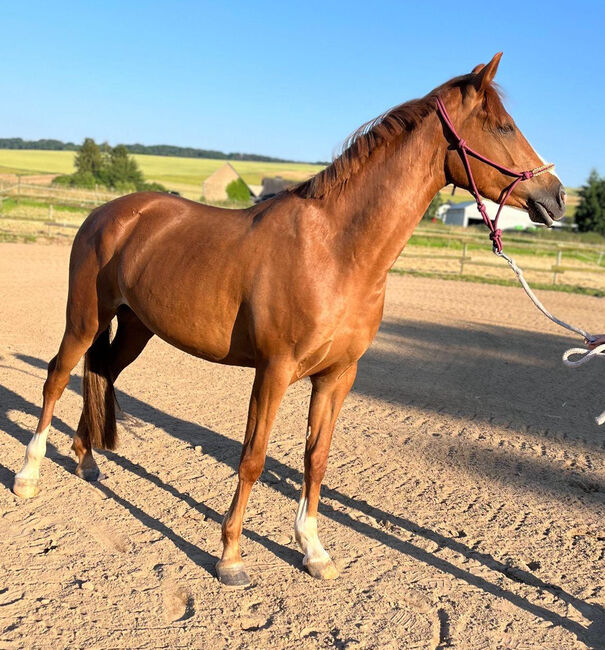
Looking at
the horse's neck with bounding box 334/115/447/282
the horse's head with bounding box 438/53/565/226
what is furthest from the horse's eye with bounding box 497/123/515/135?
the horse's neck with bounding box 334/115/447/282

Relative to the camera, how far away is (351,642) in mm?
2699

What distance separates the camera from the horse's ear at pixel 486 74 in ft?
9.27

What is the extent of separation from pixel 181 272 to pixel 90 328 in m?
0.96

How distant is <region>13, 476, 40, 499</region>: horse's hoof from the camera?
394cm

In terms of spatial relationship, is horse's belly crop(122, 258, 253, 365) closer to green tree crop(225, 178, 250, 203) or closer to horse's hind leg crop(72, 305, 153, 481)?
horse's hind leg crop(72, 305, 153, 481)

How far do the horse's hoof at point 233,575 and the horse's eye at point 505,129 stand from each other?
2423 millimetres

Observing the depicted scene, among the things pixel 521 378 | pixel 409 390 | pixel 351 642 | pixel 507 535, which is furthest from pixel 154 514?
pixel 521 378

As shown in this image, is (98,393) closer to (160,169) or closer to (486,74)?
(486,74)

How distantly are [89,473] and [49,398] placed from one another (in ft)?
1.86

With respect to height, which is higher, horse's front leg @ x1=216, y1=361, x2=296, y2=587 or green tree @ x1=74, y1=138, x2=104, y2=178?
green tree @ x1=74, y1=138, x2=104, y2=178

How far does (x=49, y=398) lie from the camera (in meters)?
4.25

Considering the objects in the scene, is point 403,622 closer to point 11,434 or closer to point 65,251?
point 11,434

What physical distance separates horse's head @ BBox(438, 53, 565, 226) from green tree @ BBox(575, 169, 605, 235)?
55141mm

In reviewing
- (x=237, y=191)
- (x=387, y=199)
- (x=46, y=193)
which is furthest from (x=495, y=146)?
(x=237, y=191)
